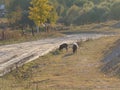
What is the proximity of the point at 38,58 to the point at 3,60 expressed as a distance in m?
3.00

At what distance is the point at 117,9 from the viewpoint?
87625mm

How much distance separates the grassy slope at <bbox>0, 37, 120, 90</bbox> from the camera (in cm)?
1888

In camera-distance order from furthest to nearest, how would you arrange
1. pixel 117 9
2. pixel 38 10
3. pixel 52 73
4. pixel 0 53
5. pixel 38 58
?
pixel 117 9
pixel 38 10
pixel 0 53
pixel 38 58
pixel 52 73

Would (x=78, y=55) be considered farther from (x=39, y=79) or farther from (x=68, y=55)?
(x=39, y=79)

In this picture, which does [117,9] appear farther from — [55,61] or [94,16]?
[55,61]

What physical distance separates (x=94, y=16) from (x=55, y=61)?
197 feet

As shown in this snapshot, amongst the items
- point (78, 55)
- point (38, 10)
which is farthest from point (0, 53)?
point (38, 10)

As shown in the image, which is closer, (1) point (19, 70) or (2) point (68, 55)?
(1) point (19, 70)

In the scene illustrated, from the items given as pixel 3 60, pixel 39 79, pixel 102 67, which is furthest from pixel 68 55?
pixel 39 79

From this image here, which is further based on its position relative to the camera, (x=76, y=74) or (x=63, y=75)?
(x=76, y=74)

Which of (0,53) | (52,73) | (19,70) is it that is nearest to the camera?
(52,73)

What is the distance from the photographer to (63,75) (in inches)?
904

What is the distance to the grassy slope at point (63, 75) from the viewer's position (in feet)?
61.9

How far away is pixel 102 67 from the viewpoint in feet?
82.1
